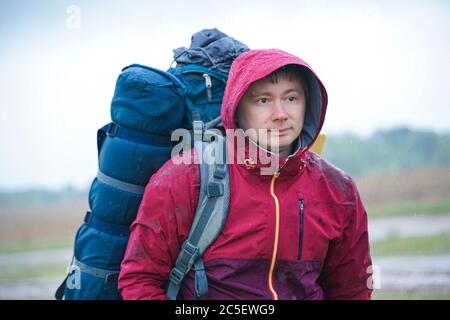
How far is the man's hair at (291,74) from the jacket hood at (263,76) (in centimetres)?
2

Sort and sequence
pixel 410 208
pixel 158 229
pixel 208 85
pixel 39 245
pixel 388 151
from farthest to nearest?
1. pixel 388 151
2. pixel 39 245
3. pixel 410 208
4. pixel 208 85
5. pixel 158 229

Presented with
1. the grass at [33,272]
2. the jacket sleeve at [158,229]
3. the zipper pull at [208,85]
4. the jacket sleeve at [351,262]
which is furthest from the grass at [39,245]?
the jacket sleeve at [158,229]

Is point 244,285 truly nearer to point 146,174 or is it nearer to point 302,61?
point 146,174

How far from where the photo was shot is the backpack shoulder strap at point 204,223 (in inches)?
135

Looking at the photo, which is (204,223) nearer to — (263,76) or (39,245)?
(263,76)

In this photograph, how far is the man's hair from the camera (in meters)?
3.61

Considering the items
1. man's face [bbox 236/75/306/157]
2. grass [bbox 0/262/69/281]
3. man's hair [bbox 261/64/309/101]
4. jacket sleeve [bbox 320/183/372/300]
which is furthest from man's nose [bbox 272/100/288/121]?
grass [bbox 0/262/69/281]

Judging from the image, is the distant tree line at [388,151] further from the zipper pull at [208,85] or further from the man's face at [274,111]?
the man's face at [274,111]

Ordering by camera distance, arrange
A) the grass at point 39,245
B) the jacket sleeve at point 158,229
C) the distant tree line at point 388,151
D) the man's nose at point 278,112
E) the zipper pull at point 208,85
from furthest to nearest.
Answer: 1. the distant tree line at point 388,151
2. the grass at point 39,245
3. the zipper pull at point 208,85
4. the man's nose at point 278,112
5. the jacket sleeve at point 158,229

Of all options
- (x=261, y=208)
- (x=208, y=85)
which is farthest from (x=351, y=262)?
(x=208, y=85)

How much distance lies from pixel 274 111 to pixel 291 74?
243 millimetres

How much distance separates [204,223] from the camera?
3432 mm

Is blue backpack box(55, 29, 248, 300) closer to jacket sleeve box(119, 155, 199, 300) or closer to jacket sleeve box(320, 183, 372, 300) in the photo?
jacket sleeve box(119, 155, 199, 300)

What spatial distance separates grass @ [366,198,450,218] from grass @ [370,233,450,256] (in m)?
2.31
